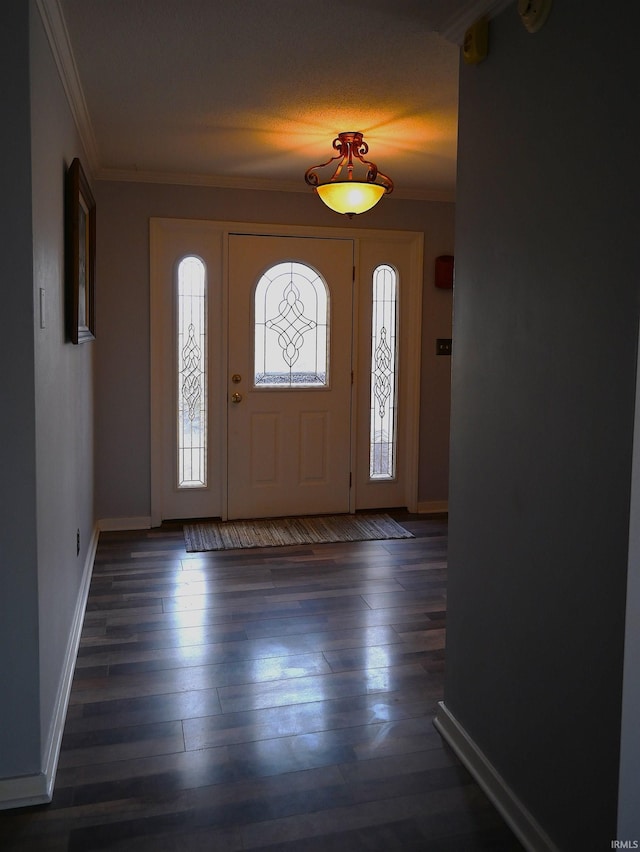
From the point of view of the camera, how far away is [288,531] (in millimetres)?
4969

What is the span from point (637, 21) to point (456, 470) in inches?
53.3

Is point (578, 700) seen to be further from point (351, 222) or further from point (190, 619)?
point (351, 222)

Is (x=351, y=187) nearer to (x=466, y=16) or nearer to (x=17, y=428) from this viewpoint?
(x=466, y=16)

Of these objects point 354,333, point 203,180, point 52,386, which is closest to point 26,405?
point 52,386

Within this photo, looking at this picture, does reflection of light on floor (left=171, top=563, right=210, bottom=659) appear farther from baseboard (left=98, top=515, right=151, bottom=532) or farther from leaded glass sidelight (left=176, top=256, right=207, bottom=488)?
leaded glass sidelight (left=176, top=256, right=207, bottom=488)

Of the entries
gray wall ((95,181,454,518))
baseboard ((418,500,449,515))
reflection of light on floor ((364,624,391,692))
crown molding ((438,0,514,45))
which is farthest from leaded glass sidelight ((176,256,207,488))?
crown molding ((438,0,514,45))

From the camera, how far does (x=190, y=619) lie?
347 centimetres

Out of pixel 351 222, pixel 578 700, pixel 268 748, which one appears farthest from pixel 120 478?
pixel 578 700

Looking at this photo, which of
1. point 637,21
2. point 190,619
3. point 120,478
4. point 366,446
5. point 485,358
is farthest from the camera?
point 366,446

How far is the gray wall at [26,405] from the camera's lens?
6.52 feet

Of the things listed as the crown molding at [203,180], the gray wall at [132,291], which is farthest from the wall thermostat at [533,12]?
the gray wall at [132,291]

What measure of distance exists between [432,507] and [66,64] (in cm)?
383

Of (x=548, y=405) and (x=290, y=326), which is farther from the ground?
(x=290, y=326)

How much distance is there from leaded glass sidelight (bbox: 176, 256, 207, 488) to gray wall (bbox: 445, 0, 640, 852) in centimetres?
287
